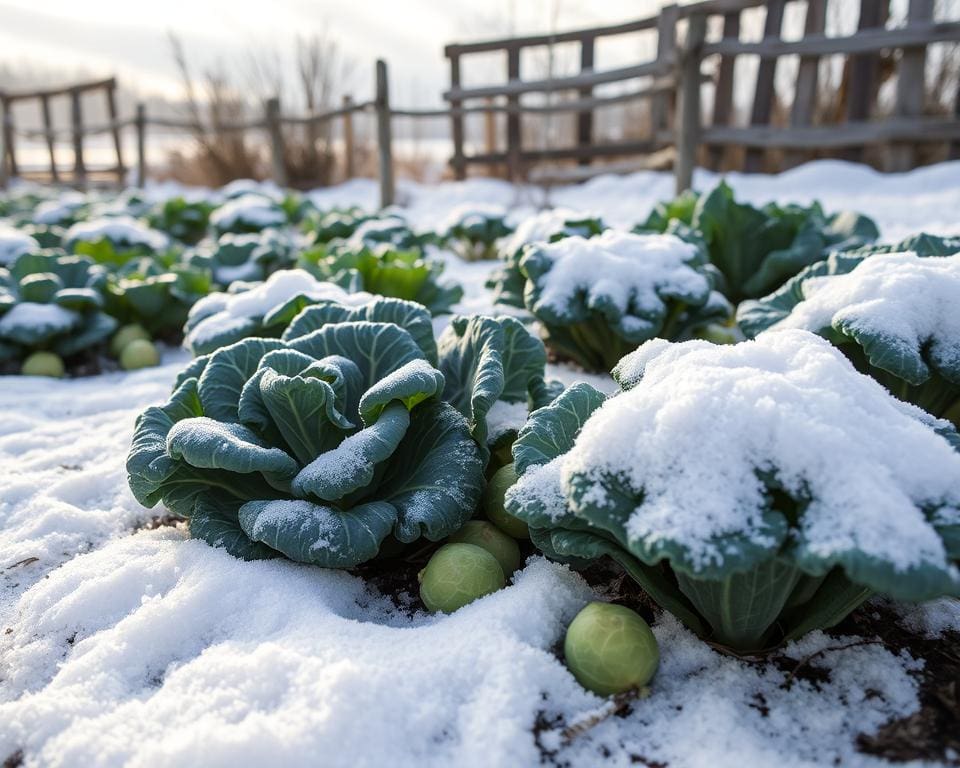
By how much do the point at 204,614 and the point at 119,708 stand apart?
25cm

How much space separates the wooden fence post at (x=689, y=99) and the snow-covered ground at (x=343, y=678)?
218 inches

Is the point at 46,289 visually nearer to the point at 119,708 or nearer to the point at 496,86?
the point at 119,708

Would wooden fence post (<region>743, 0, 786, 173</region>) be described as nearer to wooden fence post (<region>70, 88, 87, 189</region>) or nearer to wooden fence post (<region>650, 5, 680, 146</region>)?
wooden fence post (<region>650, 5, 680, 146</region>)

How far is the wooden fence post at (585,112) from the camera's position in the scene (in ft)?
31.1

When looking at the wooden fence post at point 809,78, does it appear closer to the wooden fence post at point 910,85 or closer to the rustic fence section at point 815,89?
the rustic fence section at point 815,89

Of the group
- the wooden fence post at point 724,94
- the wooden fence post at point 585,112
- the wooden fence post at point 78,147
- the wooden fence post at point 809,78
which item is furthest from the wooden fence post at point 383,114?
the wooden fence post at point 78,147

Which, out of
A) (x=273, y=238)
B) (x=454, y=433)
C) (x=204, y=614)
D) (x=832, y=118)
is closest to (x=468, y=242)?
(x=273, y=238)

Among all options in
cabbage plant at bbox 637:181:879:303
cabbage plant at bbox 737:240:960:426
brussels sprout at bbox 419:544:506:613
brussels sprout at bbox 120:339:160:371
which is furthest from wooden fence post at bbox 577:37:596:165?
brussels sprout at bbox 419:544:506:613

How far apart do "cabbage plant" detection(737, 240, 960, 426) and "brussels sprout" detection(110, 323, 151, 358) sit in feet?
10.3

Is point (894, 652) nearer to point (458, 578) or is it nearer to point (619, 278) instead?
point (458, 578)

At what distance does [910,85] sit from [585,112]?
443 cm

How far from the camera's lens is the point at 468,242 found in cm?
568

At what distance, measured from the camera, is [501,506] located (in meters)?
1.68

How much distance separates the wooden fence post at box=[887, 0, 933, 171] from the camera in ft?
21.4
